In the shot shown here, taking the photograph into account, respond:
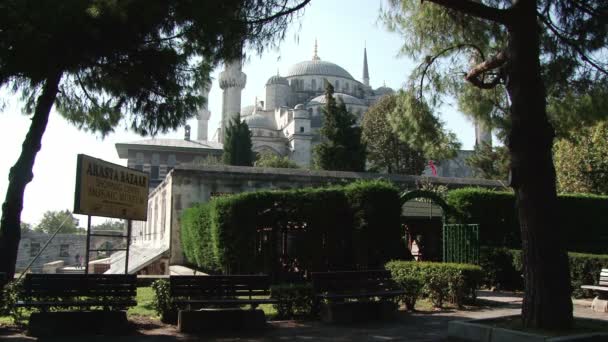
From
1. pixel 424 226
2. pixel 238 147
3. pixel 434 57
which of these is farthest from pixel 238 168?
pixel 238 147

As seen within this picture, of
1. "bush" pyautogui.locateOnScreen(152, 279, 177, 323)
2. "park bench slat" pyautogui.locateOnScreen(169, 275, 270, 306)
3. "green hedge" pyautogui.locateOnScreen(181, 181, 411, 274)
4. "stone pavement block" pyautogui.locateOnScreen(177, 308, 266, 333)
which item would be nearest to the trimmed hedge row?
"green hedge" pyautogui.locateOnScreen(181, 181, 411, 274)

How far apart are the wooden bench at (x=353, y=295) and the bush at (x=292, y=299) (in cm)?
16

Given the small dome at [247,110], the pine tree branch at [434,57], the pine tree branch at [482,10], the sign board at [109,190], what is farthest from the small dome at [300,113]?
the pine tree branch at [482,10]

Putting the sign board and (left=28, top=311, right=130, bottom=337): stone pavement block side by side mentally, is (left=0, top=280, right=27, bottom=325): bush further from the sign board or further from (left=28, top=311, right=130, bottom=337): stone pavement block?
the sign board

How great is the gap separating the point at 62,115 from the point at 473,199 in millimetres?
10121

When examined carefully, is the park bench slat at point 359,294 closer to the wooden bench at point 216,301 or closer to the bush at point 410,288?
the bush at point 410,288

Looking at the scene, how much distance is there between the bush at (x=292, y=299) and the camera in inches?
344

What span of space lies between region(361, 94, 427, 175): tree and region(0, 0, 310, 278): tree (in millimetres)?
34198

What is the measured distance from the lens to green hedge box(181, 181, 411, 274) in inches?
488

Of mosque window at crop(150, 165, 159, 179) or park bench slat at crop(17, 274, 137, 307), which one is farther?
mosque window at crop(150, 165, 159, 179)

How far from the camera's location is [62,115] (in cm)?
1228

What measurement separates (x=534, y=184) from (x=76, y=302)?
5.92 m

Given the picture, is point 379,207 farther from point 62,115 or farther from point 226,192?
point 226,192

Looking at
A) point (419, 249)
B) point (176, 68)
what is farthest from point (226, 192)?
point (176, 68)
